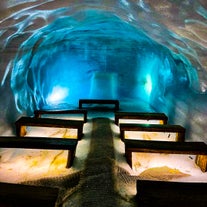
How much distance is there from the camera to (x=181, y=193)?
324 centimetres

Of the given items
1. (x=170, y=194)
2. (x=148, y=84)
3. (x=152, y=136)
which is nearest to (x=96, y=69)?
(x=148, y=84)

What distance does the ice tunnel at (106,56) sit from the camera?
14.0 ft

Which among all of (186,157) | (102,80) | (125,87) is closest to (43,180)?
(186,157)

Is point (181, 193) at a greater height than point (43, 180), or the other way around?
point (43, 180)

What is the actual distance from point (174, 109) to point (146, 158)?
303 cm

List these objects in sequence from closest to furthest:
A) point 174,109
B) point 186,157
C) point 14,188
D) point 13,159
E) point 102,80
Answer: point 14,188, point 13,159, point 186,157, point 174,109, point 102,80

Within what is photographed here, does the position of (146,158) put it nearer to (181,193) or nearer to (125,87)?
(181,193)

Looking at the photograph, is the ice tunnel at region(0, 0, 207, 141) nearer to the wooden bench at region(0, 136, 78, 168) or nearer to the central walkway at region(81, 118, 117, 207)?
the wooden bench at region(0, 136, 78, 168)

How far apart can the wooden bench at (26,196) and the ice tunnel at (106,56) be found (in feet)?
9.06

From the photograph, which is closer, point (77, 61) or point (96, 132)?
point (96, 132)

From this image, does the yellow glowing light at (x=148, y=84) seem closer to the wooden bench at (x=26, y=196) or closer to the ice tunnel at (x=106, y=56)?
the ice tunnel at (x=106, y=56)

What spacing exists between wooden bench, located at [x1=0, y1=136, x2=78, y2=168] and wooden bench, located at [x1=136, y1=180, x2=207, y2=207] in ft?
5.57

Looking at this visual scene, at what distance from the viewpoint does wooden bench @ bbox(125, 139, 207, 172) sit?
15.3 ft

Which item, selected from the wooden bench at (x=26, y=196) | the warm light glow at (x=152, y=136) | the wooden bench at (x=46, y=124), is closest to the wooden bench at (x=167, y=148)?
the wooden bench at (x=46, y=124)
